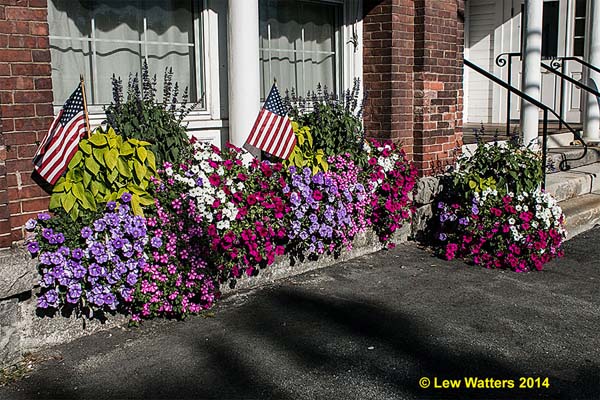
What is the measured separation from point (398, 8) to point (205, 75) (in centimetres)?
214

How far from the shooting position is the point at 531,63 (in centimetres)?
825

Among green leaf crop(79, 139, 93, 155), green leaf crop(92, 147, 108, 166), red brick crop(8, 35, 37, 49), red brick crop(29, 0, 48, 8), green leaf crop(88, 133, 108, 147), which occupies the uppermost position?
red brick crop(29, 0, 48, 8)

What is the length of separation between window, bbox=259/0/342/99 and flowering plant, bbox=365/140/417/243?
93 centimetres

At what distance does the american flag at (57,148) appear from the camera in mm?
4242

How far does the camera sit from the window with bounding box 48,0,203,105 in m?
4.94

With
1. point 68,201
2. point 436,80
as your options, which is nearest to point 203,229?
point 68,201

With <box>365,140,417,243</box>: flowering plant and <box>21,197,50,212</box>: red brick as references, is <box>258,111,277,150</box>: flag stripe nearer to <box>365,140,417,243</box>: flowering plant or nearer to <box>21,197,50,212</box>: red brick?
<box>365,140,417,243</box>: flowering plant

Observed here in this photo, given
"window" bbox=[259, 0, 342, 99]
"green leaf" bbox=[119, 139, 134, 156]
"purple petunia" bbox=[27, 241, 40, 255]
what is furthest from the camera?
"window" bbox=[259, 0, 342, 99]

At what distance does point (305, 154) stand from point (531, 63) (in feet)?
12.8

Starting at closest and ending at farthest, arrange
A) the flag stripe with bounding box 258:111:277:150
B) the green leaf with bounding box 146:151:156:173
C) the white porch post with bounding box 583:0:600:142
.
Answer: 1. the green leaf with bounding box 146:151:156:173
2. the flag stripe with bounding box 258:111:277:150
3. the white porch post with bounding box 583:0:600:142

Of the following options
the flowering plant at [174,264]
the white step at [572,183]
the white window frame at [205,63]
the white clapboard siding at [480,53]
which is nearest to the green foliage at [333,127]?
the white window frame at [205,63]

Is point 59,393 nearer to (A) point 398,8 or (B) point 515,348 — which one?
(B) point 515,348

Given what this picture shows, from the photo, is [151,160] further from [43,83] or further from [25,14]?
[25,14]

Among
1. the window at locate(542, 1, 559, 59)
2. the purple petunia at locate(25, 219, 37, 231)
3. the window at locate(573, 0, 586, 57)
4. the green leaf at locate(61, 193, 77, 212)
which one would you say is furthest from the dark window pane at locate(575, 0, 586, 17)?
the purple petunia at locate(25, 219, 37, 231)
